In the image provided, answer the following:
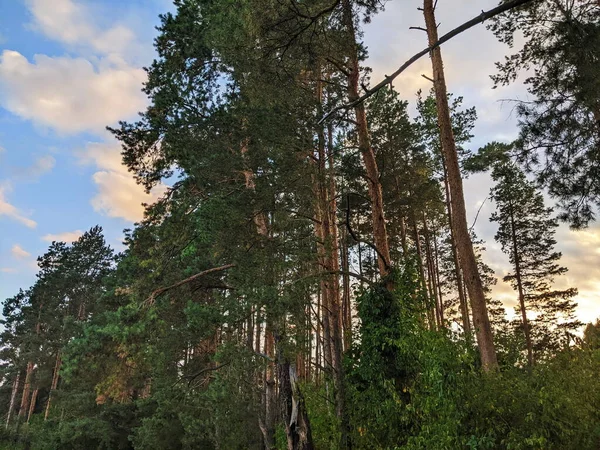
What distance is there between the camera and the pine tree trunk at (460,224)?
6.15 meters

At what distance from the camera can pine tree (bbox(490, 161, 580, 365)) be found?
19.7m

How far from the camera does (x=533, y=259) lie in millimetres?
19969

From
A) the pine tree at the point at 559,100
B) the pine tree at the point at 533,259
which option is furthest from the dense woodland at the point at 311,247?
the pine tree at the point at 533,259

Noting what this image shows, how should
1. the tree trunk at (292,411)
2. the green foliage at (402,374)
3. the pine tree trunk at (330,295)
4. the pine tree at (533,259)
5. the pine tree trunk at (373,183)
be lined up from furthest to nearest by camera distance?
1. the pine tree at (533,259)
2. the pine tree trunk at (373,183)
3. the pine tree trunk at (330,295)
4. the tree trunk at (292,411)
5. the green foliage at (402,374)

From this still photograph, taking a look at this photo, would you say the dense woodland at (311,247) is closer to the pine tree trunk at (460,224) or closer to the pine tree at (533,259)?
the pine tree trunk at (460,224)

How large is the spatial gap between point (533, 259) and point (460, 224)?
16397 millimetres

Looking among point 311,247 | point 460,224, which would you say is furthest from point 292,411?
point 460,224

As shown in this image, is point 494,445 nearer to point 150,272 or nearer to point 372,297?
point 372,297

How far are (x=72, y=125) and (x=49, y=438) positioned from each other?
14.6 metres

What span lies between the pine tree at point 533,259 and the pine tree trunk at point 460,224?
1385 cm

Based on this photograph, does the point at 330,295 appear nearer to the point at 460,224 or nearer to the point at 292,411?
the point at 292,411

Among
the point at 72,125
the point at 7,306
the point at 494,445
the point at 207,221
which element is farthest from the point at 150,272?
the point at 7,306

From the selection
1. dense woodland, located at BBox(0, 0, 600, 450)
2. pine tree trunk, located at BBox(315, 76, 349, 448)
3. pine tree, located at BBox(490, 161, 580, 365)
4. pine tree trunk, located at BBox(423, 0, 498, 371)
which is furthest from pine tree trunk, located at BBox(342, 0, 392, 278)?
pine tree, located at BBox(490, 161, 580, 365)

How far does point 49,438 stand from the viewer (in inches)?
645
